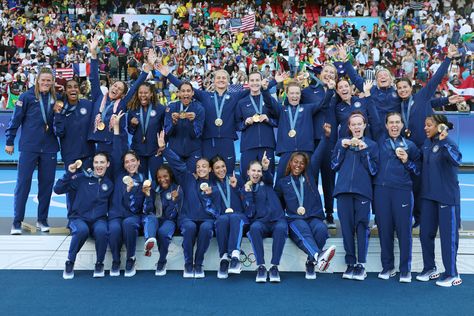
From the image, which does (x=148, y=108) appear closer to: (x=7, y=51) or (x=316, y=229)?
(x=316, y=229)

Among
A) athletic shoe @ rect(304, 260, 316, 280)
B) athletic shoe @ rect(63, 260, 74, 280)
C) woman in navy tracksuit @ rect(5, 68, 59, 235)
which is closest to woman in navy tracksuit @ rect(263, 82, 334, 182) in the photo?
athletic shoe @ rect(304, 260, 316, 280)

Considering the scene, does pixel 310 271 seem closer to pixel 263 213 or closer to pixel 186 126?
pixel 263 213

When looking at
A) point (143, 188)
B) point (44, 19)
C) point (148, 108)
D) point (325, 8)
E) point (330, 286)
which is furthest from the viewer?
point (325, 8)

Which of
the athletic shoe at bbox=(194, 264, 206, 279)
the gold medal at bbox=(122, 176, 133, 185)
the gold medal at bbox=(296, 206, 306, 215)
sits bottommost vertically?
the athletic shoe at bbox=(194, 264, 206, 279)

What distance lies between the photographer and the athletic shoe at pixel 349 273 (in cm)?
689

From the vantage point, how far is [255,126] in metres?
7.67

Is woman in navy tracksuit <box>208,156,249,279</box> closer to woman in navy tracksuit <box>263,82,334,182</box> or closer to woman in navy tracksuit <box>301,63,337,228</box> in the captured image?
woman in navy tracksuit <box>263,82,334,182</box>

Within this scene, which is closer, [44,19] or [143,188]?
[143,188]

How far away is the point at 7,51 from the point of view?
22688mm

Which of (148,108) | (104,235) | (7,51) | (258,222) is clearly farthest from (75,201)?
(7,51)

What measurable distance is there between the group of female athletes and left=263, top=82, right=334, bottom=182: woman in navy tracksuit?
0.01m

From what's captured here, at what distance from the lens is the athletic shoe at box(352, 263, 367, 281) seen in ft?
22.5

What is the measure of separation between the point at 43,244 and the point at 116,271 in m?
Result: 1.08

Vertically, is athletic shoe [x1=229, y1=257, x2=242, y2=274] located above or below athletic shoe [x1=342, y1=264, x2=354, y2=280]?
above
